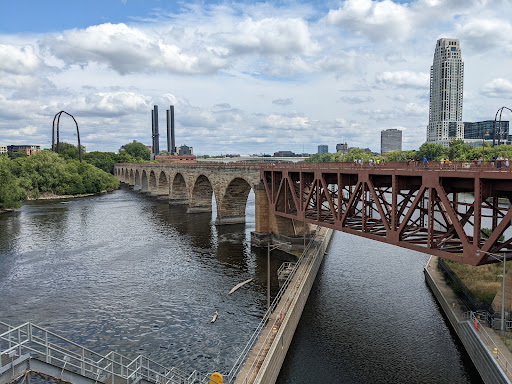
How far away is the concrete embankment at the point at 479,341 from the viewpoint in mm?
21453

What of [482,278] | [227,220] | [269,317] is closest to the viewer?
[269,317]

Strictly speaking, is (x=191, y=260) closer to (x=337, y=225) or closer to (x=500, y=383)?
(x=337, y=225)

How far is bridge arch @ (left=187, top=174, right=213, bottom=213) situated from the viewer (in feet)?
303

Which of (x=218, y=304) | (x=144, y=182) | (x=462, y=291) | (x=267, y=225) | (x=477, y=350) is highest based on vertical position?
(x=144, y=182)

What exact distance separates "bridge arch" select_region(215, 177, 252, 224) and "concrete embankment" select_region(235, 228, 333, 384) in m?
31.0

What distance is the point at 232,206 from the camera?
245 ft

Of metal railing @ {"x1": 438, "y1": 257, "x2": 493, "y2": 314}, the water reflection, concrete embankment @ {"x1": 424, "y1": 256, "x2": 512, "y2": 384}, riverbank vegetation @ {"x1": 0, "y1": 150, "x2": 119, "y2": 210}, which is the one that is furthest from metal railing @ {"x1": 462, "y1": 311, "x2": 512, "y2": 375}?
riverbank vegetation @ {"x1": 0, "y1": 150, "x2": 119, "y2": 210}

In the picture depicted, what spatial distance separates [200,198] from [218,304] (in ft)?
191

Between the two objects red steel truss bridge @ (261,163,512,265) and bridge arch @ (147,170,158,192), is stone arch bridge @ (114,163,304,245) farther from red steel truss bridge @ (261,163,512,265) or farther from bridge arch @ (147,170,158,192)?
bridge arch @ (147,170,158,192)

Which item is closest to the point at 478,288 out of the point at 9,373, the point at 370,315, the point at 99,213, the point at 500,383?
the point at 370,315

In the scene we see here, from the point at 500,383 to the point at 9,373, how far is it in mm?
22987

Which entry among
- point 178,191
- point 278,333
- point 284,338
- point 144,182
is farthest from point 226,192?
point 144,182

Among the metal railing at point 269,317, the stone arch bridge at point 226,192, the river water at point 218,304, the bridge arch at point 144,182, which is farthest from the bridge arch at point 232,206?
the bridge arch at point 144,182

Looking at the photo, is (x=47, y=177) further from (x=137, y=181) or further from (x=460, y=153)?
(x=460, y=153)
